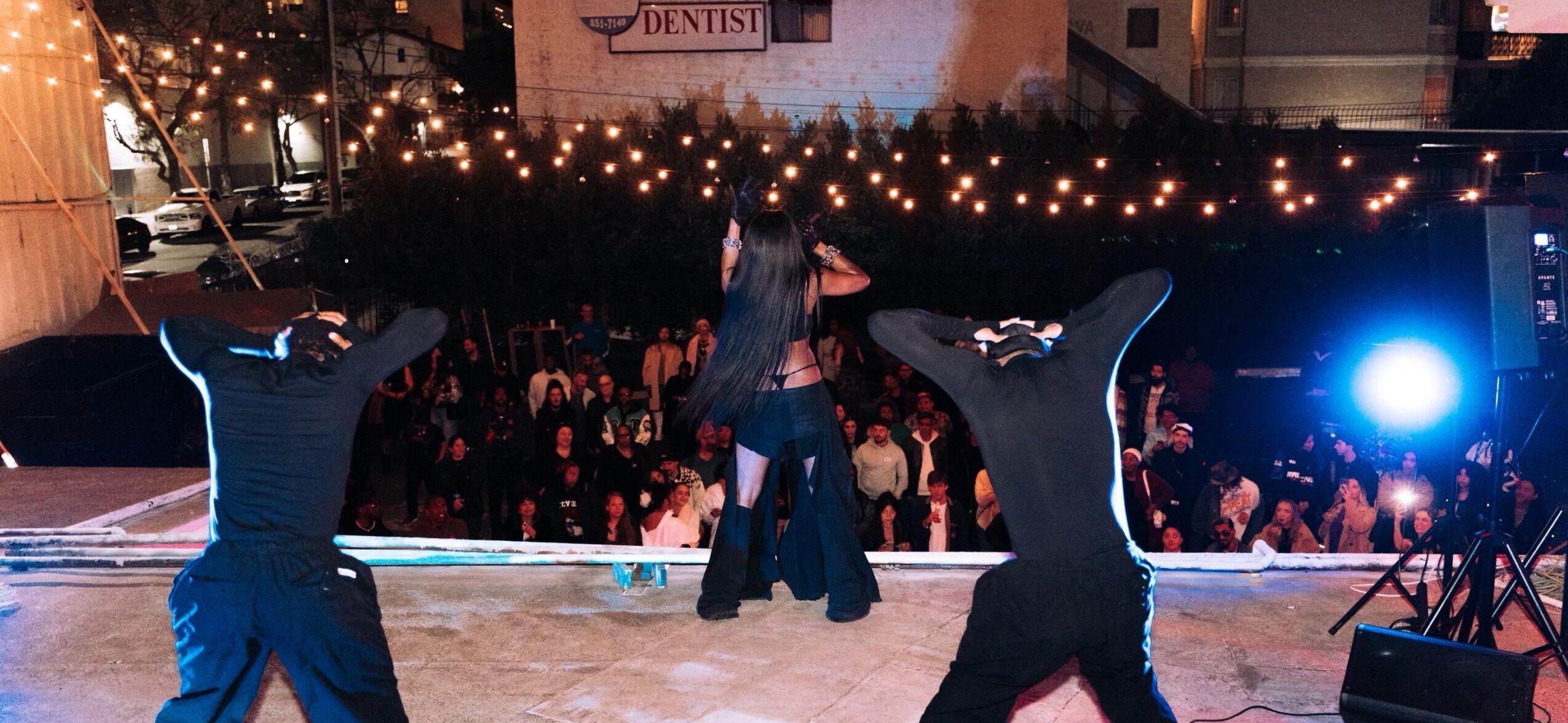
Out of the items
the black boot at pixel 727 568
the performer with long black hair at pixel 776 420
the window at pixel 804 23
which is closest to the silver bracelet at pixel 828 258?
the performer with long black hair at pixel 776 420

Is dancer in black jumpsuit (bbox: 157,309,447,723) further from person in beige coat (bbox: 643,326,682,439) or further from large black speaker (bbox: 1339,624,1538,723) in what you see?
person in beige coat (bbox: 643,326,682,439)

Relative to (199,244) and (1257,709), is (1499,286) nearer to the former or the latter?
(1257,709)

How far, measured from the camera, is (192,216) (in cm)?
2947

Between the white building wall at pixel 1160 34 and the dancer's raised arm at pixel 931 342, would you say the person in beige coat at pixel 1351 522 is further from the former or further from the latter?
the white building wall at pixel 1160 34

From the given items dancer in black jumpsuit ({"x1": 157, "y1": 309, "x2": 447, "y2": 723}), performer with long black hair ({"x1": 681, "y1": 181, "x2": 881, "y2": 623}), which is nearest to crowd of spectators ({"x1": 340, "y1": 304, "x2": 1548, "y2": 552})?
performer with long black hair ({"x1": 681, "y1": 181, "x2": 881, "y2": 623})

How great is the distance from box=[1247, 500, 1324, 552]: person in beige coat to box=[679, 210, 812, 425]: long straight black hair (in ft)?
14.5

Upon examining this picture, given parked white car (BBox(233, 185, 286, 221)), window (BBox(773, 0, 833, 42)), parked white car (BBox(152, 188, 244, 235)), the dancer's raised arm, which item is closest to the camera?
the dancer's raised arm

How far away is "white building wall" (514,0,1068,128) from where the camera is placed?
752 inches

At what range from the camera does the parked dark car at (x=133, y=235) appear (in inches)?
1031

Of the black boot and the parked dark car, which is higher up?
the parked dark car

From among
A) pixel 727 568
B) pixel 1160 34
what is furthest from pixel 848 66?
pixel 727 568

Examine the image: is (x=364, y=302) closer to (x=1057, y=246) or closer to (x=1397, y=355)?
(x=1057, y=246)

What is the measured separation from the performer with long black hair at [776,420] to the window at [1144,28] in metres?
24.0

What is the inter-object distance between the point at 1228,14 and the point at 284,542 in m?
30.5
